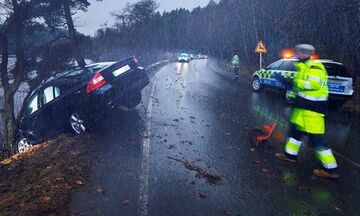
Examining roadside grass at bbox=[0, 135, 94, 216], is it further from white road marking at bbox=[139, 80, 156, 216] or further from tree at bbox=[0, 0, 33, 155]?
tree at bbox=[0, 0, 33, 155]

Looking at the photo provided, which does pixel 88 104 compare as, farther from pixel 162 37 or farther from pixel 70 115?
pixel 162 37

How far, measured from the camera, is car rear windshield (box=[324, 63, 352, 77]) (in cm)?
1095

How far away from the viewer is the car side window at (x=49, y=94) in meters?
8.81

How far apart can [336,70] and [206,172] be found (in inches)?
290

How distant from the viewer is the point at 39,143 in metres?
9.54

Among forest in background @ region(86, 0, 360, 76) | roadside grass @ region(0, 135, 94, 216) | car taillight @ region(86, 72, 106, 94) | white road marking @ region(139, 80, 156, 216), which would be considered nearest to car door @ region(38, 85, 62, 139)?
roadside grass @ region(0, 135, 94, 216)

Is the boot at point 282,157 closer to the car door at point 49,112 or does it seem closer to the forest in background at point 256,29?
the car door at point 49,112

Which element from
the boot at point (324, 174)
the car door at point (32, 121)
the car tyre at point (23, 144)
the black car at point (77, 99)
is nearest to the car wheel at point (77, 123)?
the black car at point (77, 99)

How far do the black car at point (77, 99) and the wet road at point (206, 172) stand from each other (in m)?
0.68

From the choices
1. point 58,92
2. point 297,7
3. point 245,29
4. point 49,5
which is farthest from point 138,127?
point 245,29

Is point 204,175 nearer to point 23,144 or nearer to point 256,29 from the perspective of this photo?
point 23,144

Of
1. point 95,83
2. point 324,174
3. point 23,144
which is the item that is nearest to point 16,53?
point 23,144

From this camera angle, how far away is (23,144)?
10008 millimetres

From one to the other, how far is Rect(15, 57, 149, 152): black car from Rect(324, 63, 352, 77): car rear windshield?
6.26 meters
